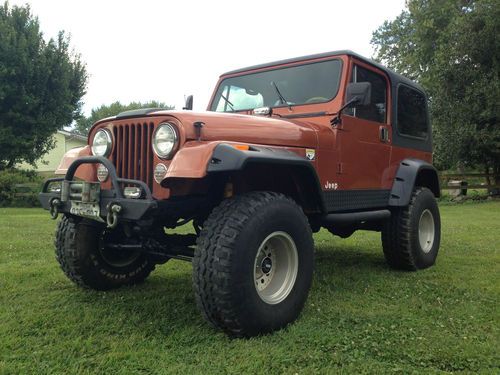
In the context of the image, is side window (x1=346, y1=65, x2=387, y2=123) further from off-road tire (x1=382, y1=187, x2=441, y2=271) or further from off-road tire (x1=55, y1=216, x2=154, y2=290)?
off-road tire (x1=55, y1=216, x2=154, y2=290)

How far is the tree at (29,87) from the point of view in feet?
56.8

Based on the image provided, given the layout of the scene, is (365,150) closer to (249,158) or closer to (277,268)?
(277,268)

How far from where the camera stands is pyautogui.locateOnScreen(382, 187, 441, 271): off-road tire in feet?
16.6

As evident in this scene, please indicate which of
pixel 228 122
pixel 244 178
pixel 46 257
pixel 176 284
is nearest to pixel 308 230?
pixel 244 178

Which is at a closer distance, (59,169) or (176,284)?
(59,169)

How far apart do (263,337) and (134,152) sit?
5.21 ft

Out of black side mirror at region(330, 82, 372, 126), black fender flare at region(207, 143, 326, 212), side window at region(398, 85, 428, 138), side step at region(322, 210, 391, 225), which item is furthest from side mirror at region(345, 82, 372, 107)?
side window at region(398, 85, 428, 138)

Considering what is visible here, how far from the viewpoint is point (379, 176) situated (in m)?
4.84

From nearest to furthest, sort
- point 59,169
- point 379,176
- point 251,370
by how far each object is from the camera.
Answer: point 251,370, point 59,169, point 379,176

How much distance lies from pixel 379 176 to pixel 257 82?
1.62 m

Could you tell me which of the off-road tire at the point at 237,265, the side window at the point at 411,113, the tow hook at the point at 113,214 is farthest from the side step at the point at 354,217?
the tow hook at the point at 113,214

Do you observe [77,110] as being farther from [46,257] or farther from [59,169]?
[59,169]

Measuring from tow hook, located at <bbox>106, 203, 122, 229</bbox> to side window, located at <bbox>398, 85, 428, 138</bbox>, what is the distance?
3538 millimetres

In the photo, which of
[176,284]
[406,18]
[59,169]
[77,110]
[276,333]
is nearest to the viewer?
[276,333]
